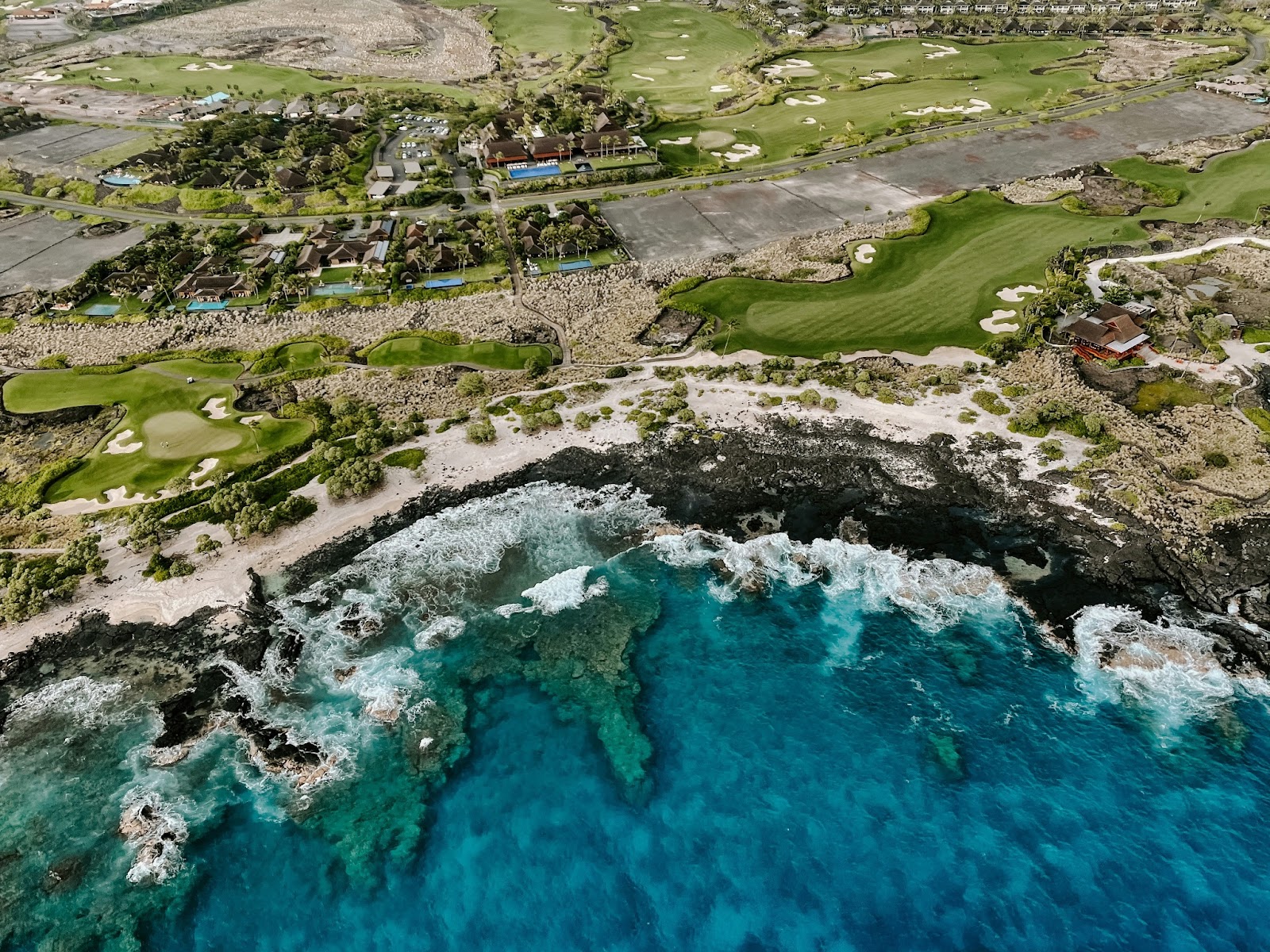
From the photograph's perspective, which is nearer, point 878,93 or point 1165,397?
point 1165,397

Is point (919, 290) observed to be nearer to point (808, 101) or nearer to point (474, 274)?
point (474, 274)

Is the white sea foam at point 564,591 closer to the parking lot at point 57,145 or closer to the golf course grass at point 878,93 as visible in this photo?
the golf course grass at point 878,93

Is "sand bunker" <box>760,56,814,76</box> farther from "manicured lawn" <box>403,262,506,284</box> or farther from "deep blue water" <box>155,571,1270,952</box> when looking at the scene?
"deep blue water" <box>155,571,1270,952</box>

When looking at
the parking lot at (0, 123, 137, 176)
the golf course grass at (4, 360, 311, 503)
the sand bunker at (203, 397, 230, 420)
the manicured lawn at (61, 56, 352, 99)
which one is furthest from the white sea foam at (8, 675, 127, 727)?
the manicured lawn at (61, 56, 352, 99)

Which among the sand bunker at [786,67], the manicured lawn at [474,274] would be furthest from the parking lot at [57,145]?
the sand bunker at [786,67]

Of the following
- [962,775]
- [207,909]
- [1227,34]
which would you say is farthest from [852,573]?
[1227,34]

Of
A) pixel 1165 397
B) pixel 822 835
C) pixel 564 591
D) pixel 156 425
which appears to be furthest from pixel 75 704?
pixel 1165 397

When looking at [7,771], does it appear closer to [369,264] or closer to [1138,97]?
[369,264]
